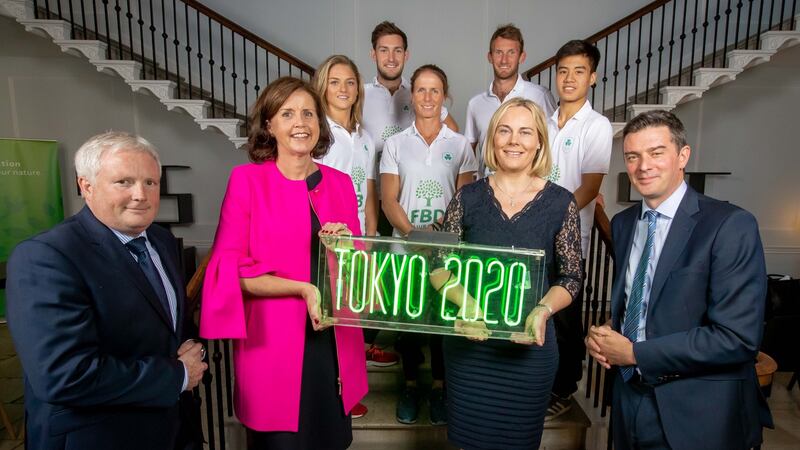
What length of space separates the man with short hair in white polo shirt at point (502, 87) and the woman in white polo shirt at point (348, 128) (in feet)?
2.25

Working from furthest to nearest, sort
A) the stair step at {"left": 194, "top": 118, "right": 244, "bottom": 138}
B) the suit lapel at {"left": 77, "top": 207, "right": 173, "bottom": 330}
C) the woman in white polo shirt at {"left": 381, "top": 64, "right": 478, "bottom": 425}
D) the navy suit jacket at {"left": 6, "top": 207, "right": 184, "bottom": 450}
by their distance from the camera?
the stair step at {"left": 194, "top": 118, "right": 244, "bottom": 138} → the woman in white polo shirt at {"left": 381, "top": 64, "right": 478, "bottom": 425} → the suit lapel at {"left": 77, "top": 207, "right": 173, "bottom": 330} → the navy suit jacket at {"left": 6, "top": 207, "right": 184, "bottom": 450}

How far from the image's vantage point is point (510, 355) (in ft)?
5.17

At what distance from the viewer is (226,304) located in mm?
1421

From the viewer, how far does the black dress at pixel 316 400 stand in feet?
4.96

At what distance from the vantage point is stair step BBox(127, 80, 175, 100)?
17.1ft

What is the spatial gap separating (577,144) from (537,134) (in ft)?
3.01

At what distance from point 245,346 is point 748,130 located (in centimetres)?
700

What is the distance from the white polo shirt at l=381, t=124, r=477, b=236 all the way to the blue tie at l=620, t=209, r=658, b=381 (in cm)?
108

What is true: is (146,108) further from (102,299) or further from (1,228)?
(102,299)

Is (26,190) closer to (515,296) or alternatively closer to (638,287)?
(515,296)

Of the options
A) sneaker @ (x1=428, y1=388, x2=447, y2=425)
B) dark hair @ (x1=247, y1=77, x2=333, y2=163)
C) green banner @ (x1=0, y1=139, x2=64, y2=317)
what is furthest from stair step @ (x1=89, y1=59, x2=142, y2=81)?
sneaker @ (x1=428, y1=388, x2=447, y2=425)

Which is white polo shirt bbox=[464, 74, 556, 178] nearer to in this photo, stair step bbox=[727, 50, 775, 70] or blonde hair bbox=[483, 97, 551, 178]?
blonde hair bbox=[483, 97, 551, 178]

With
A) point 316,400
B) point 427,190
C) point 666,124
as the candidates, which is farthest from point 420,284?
point 427,190

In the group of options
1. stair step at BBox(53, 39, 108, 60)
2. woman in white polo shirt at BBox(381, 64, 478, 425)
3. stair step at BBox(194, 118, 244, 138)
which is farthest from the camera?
stair step at BBox(194, 118, 244, 138)
